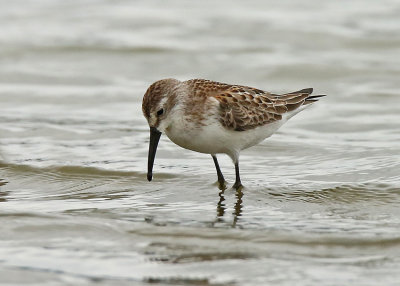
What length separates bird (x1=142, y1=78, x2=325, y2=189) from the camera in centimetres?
821

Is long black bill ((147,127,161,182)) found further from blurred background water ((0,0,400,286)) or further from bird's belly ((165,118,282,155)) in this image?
blurred background water ((0,0,400,286))

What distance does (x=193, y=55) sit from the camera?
1584 cm

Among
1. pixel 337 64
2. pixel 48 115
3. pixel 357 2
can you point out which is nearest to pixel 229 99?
pixel 48 115

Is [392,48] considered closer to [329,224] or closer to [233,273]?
[329,224]

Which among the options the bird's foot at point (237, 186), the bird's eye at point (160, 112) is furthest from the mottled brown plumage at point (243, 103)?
the bird's foot at point (237, 186)

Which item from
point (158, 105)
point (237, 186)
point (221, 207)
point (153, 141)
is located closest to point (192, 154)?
point (237, 186)

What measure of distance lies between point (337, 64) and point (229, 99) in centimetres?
669

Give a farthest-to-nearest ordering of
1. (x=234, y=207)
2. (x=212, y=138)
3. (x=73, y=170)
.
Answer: (x=73, y=170), (x=212, y=138), (x=234, y=207)

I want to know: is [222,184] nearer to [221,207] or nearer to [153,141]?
[221,207]

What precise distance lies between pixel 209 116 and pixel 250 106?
73 centimetres

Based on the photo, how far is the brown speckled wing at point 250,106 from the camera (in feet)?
28.2

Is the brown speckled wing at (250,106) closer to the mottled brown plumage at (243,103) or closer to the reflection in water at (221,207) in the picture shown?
the mottled brown plumage at (243,103)

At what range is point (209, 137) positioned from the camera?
8.33m

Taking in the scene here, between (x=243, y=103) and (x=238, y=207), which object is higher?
(x=243, y=103)
